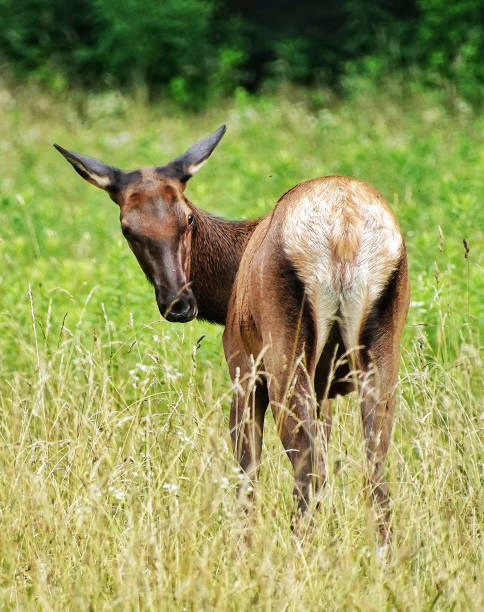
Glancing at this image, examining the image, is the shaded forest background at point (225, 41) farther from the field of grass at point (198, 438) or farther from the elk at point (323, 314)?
the elk at point (323, 314)

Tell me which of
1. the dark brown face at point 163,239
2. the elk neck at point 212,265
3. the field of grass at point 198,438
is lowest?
the field of grass at point 198,438

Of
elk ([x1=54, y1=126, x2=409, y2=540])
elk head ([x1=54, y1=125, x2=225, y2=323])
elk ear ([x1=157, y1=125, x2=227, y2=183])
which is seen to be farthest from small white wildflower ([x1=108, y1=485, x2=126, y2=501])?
elk ear ([x1=157, y1=125, x2=227, y2=183])

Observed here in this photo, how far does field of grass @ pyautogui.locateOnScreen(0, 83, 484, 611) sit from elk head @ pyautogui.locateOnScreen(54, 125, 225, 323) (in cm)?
23

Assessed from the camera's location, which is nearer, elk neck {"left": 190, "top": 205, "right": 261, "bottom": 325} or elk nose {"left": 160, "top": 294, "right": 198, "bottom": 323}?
elk nose {"left": 160, "top": 294, "right": 198, "bottom": 323}

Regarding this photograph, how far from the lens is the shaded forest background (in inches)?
632

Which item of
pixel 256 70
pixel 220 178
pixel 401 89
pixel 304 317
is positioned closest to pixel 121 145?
pixel 220 178

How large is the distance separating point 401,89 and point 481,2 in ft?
7.66

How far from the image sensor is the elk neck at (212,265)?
5.76 meters

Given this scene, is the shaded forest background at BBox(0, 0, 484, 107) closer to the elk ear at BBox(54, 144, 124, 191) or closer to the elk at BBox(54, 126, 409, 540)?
the elk ear at BBox(54, 144, 124, 191)

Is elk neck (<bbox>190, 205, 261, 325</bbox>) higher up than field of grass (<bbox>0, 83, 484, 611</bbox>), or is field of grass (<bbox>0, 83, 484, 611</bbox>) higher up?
elk neck (<bbox>190, 205, 261, 325</bbox>)

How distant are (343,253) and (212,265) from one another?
1.77 m

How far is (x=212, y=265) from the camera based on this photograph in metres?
5.80

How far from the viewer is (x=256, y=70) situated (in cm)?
1850

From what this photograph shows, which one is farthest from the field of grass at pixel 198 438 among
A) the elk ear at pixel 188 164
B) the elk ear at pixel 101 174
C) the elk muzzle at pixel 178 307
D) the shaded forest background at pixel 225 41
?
the shaded forest background at pixel 225 41
